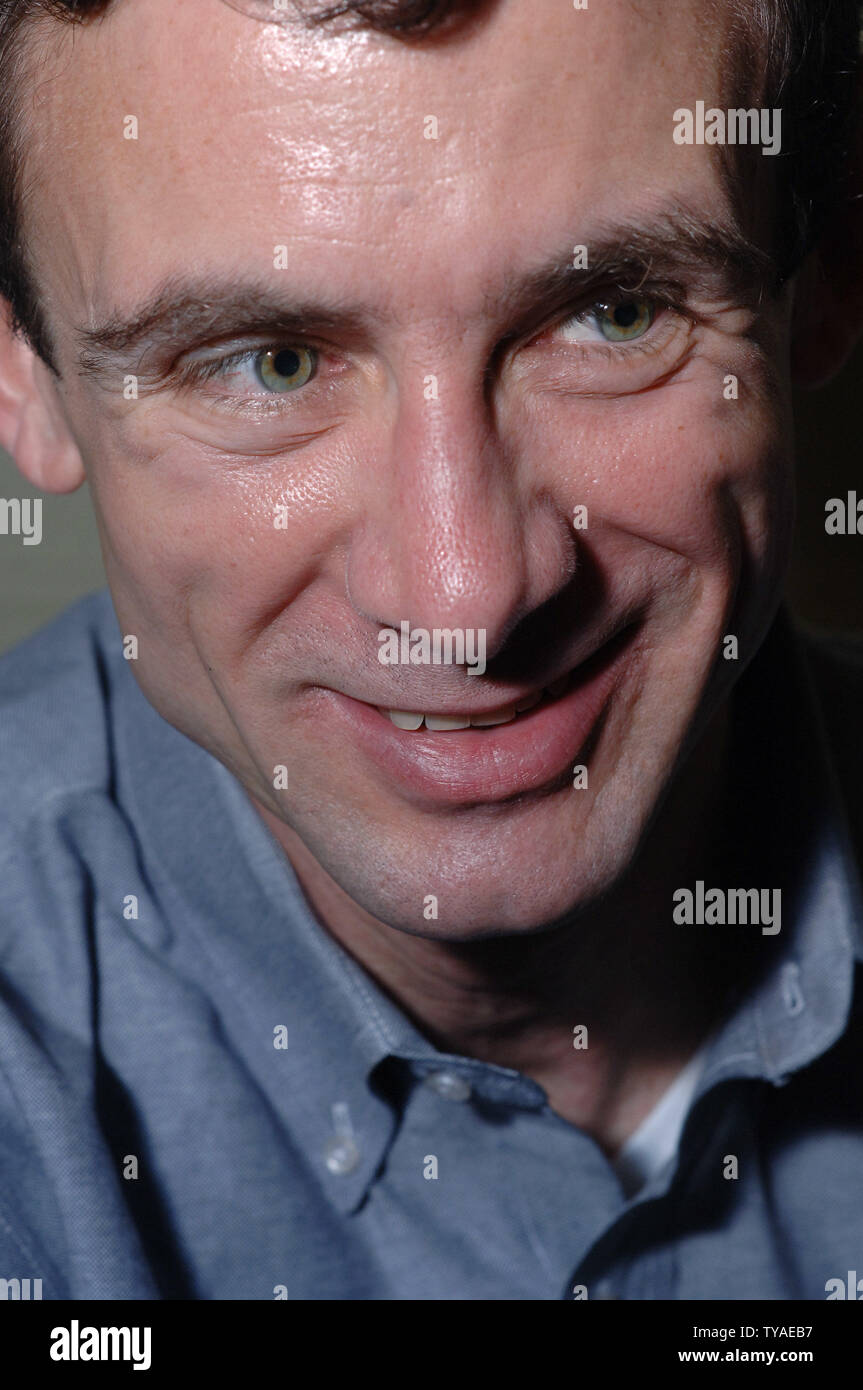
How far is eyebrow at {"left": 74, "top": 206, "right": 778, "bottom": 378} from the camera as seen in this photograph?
91cm

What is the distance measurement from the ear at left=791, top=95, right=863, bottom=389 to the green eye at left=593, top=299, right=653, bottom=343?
12.0 inches

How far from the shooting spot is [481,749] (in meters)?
1.11

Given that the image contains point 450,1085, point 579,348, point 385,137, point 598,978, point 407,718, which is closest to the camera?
point 385,137

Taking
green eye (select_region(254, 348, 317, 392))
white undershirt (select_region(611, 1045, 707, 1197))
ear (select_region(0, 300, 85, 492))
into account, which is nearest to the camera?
green eye (select_region(254, 348, 317, 392))

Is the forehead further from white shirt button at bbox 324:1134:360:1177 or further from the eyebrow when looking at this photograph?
white shirt button at bbox 324:1134:360:1177

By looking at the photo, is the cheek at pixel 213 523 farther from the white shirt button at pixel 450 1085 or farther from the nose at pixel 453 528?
the white shirt button at pixel 450 1085

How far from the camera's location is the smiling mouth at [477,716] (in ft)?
3.62

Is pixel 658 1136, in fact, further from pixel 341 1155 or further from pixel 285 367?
pixel 285 367

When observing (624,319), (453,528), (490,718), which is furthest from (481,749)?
(624,319)

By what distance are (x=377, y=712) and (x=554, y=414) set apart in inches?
11.1

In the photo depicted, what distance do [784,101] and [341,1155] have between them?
1023mm

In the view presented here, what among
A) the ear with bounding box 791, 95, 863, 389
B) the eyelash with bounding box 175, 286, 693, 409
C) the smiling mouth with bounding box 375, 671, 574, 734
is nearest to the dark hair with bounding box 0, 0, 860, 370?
the ear with bounding box 791, 95, 863, 389

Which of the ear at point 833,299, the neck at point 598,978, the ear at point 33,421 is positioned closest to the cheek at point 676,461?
the ear at point 833,299

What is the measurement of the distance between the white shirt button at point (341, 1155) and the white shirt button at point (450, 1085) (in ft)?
0.32
